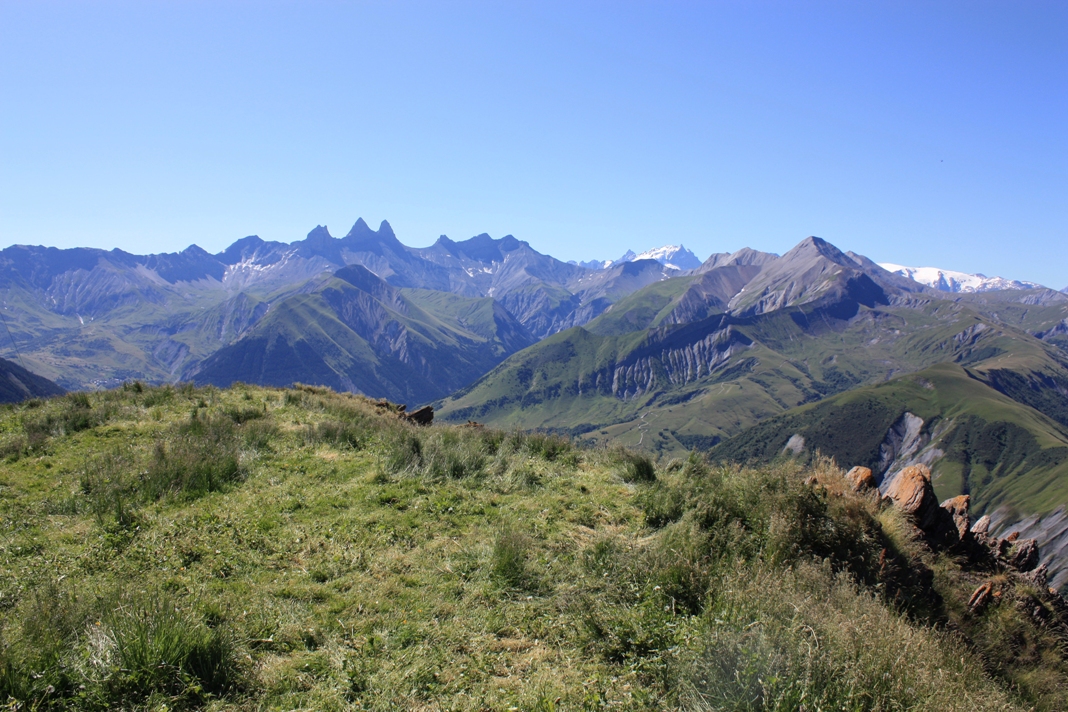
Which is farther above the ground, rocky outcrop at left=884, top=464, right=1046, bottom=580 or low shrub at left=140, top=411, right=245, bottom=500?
low shrub at left=140, top=411, right=245, bottom=500

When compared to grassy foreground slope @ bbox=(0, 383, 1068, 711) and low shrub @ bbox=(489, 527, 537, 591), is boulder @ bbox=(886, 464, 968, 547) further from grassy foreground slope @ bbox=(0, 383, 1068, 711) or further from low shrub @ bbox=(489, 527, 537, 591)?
low shrub @ bbox=(489, 527, 537, 591)

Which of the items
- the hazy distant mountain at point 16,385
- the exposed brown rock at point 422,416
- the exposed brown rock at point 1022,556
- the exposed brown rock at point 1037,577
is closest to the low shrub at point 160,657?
the exposed brown rock at point 1037,577

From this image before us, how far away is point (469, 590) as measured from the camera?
21.7 ft

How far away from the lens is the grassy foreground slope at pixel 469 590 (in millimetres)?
4422

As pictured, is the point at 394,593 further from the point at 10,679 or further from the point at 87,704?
the point at 10,679

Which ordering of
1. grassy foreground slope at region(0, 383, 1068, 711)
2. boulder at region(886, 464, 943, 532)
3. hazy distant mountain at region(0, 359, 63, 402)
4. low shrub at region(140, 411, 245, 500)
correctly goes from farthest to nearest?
hazy distant mountain at region(0, 359, 63, 402) → boulder at region(886, 464, 943, 532) → low shrub at region(140, 411, 245, 500) → grassy foreground slope at region(0, 383, 1068, 711)

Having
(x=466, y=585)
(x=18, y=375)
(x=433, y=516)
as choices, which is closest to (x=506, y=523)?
(x=433, y=516)

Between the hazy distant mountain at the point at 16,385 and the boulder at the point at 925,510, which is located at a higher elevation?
the boulder at the point at 925,510

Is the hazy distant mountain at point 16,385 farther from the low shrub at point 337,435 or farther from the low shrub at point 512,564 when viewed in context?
the low shrub at point 512,564

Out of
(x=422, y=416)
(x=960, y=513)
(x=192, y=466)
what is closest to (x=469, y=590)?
(x=192, y=466)

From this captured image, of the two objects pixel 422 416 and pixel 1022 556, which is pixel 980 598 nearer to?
pixel 1022 556

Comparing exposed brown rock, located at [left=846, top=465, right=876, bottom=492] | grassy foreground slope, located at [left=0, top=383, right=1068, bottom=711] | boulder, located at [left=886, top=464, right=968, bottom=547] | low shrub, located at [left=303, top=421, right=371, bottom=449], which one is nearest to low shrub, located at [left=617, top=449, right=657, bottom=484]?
grassy foreground slope, located at [left=0, top=383, right=1068, bottom=711]

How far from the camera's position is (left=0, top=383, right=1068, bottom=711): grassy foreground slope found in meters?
4.42

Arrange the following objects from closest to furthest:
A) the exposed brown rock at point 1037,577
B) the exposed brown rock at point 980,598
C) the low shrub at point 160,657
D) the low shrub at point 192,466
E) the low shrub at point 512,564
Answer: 1. the low shrub at point 160,657
2. the low shrub at point 512,564
3. the exposed brown rock at point 980,598
4. the low shrub at point 192,466
5. the exposed brown rock at point 1037,577
